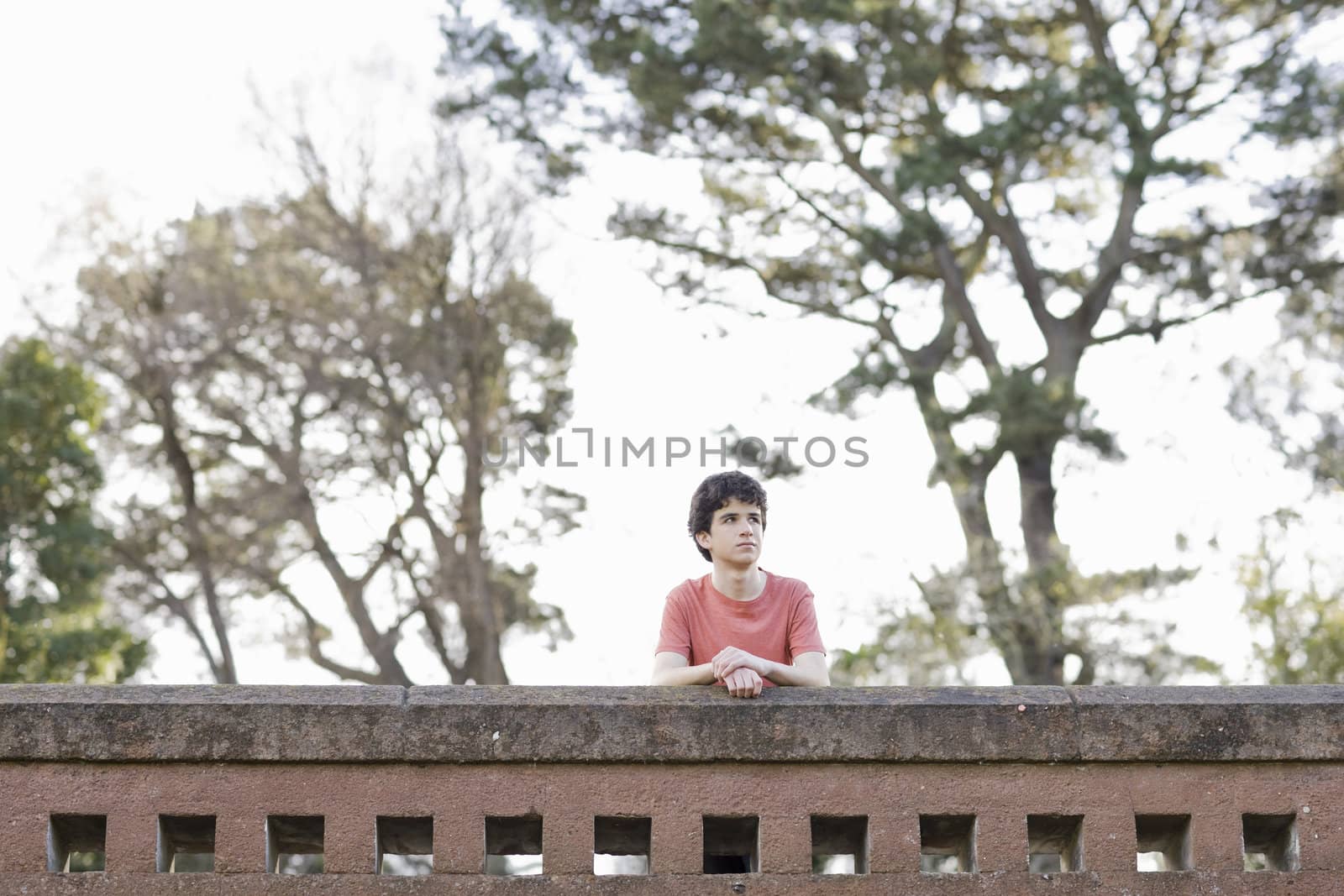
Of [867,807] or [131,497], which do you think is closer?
[867,807]

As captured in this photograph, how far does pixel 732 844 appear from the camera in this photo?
16.1ft

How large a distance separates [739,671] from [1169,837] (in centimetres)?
131

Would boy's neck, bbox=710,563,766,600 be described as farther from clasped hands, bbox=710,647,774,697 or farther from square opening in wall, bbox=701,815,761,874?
square opening in wall, bbox=701,815,761,874

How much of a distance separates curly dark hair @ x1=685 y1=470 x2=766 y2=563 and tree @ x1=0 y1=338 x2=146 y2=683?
16659mm

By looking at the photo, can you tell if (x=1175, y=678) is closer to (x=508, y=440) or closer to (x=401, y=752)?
(x=508, y=440)

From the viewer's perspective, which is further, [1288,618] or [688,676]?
[1288,618]

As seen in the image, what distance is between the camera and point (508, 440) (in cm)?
2447

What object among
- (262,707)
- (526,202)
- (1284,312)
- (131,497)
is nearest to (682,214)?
(526,202)

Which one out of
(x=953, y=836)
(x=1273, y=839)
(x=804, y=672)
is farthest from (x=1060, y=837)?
(x=804, y=672)

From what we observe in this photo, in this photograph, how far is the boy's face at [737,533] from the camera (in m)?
5.22

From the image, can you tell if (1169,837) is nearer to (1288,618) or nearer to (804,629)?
(804,629)

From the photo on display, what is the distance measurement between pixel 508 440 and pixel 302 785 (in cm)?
1986

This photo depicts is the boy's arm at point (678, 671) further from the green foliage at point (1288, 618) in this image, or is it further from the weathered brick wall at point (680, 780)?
the green foliage at point (1288, 618)

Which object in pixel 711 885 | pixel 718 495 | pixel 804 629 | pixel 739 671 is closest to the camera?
pixel 711 885
